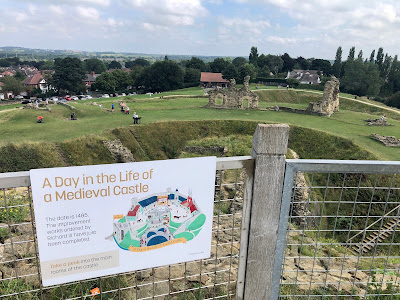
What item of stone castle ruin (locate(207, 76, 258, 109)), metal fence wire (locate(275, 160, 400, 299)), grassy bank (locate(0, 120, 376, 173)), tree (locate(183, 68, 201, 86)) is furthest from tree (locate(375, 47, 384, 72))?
metal fence wire (locate(275, 160, 400, 299))

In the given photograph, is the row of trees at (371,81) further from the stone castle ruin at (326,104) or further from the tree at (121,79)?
the tree at (121,79)

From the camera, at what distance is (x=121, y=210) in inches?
109

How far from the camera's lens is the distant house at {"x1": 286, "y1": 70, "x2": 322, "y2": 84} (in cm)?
8432

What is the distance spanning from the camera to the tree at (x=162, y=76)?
6594 centimetres

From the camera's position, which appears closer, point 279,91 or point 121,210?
point 121,210

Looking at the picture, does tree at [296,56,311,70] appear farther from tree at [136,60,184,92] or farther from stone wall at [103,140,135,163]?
stone wall at [103,140,135,163]

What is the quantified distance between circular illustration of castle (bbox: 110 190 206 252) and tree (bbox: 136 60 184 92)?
65.1 meters

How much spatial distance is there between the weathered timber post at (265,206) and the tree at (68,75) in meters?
67.6

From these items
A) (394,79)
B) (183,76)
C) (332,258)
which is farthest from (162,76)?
(332,258)

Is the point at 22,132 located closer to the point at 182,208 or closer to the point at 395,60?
the point at 182,208

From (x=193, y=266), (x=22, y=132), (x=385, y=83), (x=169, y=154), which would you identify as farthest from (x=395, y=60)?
(x=193, y=266)

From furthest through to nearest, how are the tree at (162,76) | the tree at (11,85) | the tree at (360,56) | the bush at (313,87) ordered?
the tree at (11,85), the tree at (360,56), the tree at (162,76), the bush at (313,87)

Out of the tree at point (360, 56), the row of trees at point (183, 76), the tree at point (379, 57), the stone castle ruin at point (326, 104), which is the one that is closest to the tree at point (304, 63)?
the row of trees at point (183, 76)

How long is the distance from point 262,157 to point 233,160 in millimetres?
274
